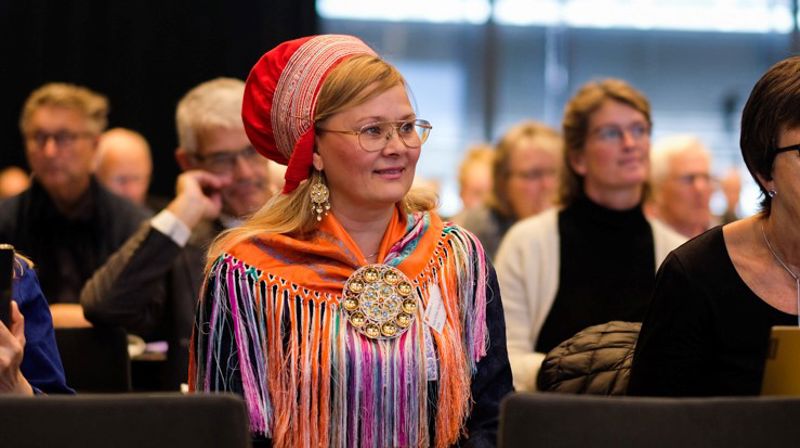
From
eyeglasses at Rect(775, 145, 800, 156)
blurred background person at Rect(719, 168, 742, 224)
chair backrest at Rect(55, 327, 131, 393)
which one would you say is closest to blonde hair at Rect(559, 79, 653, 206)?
chair backrest at Rect(55, 327, 131, 393)

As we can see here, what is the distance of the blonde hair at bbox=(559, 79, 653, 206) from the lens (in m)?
4.22

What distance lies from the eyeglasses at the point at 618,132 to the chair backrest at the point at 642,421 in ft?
8.66

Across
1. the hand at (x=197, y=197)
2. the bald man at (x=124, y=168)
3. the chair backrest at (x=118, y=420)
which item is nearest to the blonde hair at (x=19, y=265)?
the chair backrest at (x=118, y=420)

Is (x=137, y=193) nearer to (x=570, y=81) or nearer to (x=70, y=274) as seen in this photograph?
(x=70, y=274)

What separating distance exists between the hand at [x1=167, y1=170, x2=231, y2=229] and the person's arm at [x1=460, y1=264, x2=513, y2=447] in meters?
1.33

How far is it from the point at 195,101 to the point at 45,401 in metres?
2.32

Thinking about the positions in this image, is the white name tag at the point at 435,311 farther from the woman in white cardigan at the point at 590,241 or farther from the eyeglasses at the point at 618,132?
the eyeglasses at the point at 618,132

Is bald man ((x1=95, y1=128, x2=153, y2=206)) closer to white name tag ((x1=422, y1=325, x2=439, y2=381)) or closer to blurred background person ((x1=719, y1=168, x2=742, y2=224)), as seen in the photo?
blurred background person ((x1=719, y1=168, x2=742, y2=224))

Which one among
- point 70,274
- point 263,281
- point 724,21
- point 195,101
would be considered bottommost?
point 70,274

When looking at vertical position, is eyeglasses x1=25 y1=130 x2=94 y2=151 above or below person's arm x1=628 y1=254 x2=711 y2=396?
above

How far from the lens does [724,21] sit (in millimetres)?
9625

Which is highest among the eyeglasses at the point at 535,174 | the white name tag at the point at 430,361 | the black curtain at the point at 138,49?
the black curtain at the point at 138,49

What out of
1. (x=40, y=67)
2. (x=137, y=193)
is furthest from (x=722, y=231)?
(x=40, y=67)

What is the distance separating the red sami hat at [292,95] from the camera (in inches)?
97.7
